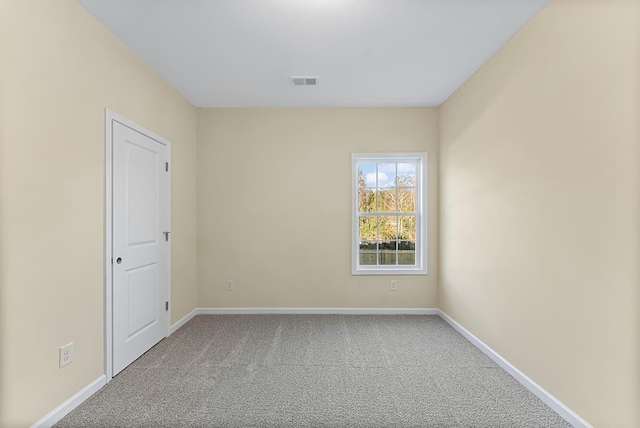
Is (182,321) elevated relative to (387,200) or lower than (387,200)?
lower

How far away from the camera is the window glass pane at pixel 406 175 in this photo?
4406 millimetres

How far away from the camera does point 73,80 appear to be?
2.19m

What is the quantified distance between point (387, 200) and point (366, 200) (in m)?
0.29

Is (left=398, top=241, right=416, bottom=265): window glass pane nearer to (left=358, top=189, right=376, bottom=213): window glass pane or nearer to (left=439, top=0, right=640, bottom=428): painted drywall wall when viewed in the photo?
(left=358, top=189, right=376, bottom=213): window glass pane

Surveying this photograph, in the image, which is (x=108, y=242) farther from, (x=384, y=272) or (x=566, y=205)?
(x=566, y=205)

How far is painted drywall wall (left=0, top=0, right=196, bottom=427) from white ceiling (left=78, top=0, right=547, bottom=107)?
426 mm

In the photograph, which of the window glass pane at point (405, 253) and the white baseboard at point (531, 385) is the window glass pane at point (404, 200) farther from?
the white baseboard at point (531, 385)

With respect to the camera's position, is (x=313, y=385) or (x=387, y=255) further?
(x=387, y=255)

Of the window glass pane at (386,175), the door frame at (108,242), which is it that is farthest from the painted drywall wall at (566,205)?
the door frame at (108,242)

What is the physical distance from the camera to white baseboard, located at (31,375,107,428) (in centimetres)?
194

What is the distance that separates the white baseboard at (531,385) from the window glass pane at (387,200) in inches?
67.0

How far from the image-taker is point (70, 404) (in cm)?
212

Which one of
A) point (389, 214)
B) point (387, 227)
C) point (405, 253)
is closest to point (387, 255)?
point (405, 253)

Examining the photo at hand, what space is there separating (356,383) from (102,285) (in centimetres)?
206
